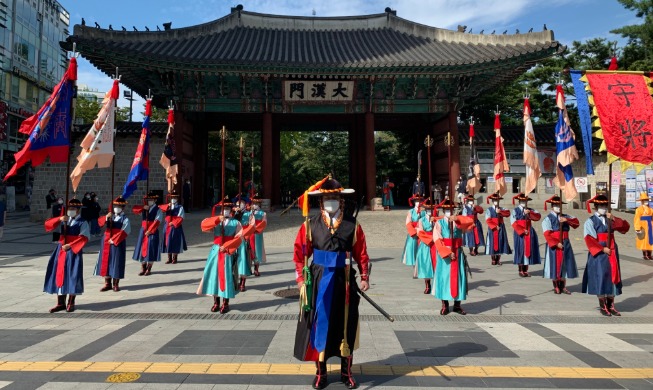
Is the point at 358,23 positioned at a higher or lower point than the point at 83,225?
higher

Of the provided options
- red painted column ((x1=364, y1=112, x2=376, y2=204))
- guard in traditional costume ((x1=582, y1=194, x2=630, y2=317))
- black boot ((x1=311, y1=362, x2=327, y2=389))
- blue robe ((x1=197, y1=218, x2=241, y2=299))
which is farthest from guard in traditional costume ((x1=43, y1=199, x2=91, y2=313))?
red painted column ((x1=364, y1=112, x2=376, y2=204))

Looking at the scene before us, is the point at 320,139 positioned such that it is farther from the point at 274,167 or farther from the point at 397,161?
the point at 274,167

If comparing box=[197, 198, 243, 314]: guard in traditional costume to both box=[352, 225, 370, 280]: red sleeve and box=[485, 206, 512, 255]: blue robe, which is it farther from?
box=[485, 206, 512, 255]: blue robe

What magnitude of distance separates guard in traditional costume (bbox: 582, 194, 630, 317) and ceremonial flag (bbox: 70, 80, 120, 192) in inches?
318

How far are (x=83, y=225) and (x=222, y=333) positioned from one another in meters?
3.26

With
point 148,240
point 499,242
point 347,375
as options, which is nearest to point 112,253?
point 148,240

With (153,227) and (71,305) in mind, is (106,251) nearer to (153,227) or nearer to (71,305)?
(71,305)

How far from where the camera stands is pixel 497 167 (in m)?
10.7

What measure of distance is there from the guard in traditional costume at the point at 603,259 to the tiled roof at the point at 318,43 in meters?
12.3

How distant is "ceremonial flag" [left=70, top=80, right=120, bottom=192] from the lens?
6.76 m

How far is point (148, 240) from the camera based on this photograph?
9.49 metres

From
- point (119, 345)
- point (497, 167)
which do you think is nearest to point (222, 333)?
point (119, 345)

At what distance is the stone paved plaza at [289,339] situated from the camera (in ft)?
12.5

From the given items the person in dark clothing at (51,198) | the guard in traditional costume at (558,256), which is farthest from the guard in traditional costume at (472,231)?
the person in dark clothing at (51,198)
